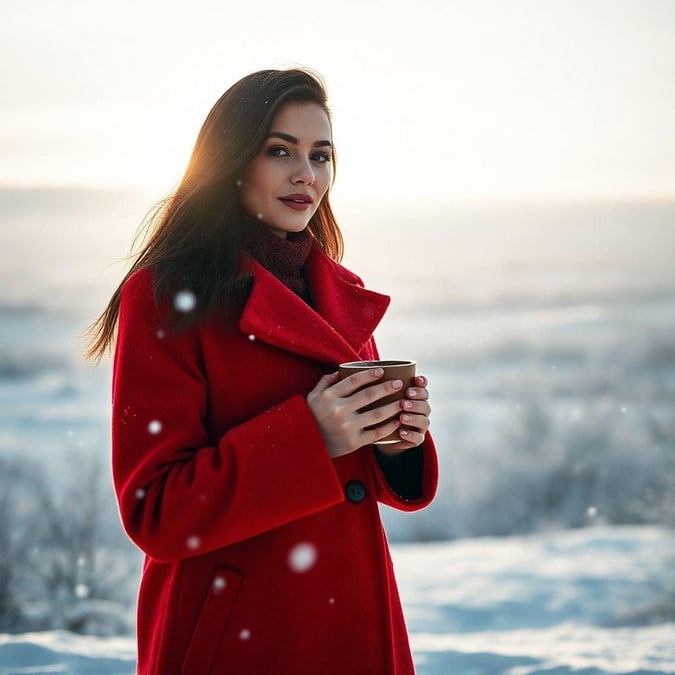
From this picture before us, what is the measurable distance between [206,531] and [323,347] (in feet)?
1.23

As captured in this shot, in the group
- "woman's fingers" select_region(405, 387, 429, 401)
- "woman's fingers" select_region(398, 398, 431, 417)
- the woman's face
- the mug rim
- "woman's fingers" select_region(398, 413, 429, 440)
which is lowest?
"woman's fingers" select_region(398, 413, 429, 440)

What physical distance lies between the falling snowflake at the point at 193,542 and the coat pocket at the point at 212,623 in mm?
113

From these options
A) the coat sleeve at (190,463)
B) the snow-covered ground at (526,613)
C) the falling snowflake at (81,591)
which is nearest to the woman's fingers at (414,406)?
the coat sleeve at (190,463)

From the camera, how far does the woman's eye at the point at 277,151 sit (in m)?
1.50

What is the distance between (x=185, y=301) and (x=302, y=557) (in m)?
0.46

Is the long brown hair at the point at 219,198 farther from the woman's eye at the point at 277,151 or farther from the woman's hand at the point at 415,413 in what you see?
the woman's hand at the point at 415,413

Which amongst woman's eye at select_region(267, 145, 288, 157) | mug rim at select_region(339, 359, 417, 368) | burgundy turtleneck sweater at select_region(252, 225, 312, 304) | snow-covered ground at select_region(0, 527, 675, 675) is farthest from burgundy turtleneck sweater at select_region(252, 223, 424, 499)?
snow-covered ground at select_region(0, 527, 675, 675)

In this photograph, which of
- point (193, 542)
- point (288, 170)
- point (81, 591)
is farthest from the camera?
point (81, 591)

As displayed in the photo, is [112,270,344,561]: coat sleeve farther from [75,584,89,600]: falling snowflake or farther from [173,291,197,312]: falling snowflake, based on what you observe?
[75,584,89,600]: falling snowflake

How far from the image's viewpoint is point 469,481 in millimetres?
20266

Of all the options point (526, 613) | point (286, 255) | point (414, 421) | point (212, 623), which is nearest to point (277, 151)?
point (286, 255)

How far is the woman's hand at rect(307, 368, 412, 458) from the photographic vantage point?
1263mm

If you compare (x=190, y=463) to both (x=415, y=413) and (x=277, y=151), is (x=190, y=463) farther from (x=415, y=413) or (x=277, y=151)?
(x=277, y=151)

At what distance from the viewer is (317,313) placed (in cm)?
154
